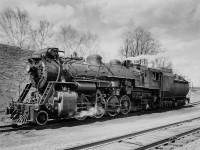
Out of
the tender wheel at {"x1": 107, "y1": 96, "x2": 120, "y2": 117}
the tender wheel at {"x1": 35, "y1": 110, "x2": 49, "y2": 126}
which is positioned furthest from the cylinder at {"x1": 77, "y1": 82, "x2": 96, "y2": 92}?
the tender wheel at {"x1": 35, "y1": 110, "x2": 49, "y2": 126}

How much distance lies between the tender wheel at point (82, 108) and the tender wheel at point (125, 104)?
118 inches

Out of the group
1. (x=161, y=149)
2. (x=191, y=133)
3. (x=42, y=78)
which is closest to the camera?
(x=161, y=149)

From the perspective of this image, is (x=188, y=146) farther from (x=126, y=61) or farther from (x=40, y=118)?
(x=126, y=61)

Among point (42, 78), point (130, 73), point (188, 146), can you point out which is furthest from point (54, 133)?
point (130, 73)

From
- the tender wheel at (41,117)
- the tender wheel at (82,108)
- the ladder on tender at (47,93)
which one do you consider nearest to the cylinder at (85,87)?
the tender wheel at (82,108)

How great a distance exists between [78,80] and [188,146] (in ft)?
21.0

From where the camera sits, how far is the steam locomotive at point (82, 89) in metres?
10.5

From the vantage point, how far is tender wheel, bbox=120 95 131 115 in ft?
47.8

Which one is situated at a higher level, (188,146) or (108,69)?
(108,69)

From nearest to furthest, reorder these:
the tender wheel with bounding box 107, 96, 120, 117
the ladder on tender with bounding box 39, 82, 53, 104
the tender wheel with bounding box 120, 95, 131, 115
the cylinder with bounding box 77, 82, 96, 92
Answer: the ladder on tender with bounding box 39, 82, 53, 104, the cylinder with bounding box 77, 82, 96, 92, the tender wheel with bounding box 107, 96, 120, 117, the tender wheel with bounding box 120, 95, 131, 115

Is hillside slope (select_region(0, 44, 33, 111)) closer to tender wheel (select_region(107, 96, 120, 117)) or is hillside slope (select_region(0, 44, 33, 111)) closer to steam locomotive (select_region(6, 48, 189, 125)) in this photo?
steam locomotive (select_region(6, 48, 189, 125))

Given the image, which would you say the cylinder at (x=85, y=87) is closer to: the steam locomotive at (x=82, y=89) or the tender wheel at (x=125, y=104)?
the steam locomotive at (x=82, y=89)

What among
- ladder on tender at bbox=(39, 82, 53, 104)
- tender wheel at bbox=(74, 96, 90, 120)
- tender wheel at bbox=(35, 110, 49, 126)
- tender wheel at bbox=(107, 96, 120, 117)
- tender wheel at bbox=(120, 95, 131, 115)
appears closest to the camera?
tender wheel at bbox=(35, 110, 49, 126)

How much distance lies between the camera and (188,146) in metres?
6.77
